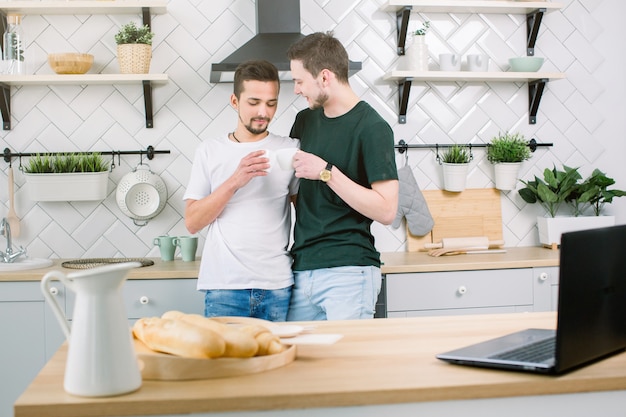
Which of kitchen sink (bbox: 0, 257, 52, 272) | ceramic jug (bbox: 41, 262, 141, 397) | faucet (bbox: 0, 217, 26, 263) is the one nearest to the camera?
ceramic jug (bbox: 41, 262, 141, 397)

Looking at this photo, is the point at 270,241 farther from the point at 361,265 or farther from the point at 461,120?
the point at 461,120

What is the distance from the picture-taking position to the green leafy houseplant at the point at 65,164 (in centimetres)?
346

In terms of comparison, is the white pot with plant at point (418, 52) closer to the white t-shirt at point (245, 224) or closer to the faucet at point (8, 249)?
the white t-shirt at point (245, 224)

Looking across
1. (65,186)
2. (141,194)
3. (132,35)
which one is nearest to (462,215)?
(141,194)

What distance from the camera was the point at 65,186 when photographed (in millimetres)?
3459

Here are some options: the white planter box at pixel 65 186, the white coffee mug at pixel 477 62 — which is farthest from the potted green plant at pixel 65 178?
the white coffee mug at pixel 477 62

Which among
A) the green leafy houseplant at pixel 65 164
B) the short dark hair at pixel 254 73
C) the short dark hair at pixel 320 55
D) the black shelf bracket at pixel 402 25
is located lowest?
the green leafy houseplant at pixel 65 164

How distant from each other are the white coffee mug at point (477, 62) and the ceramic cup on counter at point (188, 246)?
1596 mm

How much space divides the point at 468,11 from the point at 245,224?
6.57 feet

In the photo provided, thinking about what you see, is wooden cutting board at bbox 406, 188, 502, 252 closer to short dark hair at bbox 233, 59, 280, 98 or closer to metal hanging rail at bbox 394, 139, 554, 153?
metal hanging rail at bbox 394, 139, 554, 153

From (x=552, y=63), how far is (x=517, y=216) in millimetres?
838

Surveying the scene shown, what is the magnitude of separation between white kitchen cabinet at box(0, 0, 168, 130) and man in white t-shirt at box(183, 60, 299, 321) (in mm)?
1047

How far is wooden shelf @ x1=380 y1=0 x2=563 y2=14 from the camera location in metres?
3.62

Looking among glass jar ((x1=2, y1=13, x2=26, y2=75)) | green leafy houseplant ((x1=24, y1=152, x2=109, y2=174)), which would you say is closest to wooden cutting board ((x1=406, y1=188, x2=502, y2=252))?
green leafy houseplant ((x1=24, y1=152, x2=109, y2=174))
